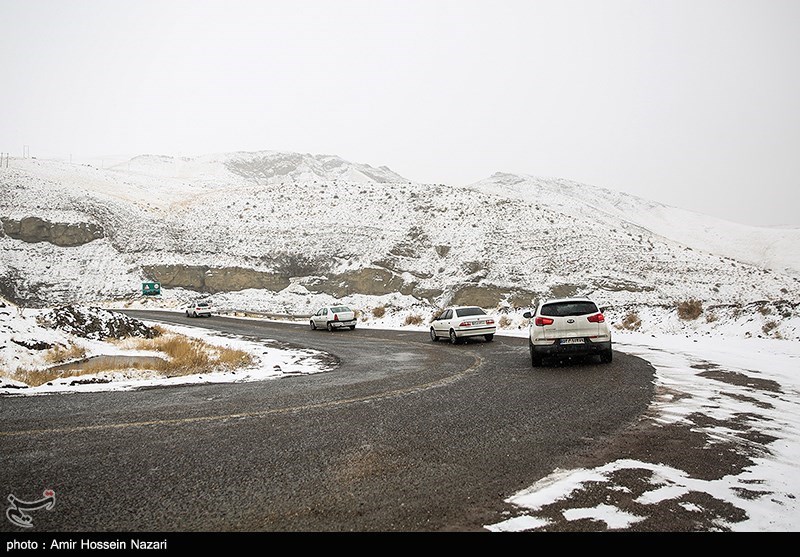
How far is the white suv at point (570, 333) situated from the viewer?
12.6 metres

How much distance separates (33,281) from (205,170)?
266 feet

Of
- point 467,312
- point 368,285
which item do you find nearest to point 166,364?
point 467,312

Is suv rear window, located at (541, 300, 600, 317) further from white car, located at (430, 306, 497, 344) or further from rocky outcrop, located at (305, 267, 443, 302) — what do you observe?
rocky outcrop, located at (305, 267, 443, 302)

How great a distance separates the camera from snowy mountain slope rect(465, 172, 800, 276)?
87562mm

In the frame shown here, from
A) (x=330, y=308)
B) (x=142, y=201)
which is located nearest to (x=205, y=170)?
(x=142, y=201)

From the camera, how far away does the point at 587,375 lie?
35.3ft

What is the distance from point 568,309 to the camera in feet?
42.5

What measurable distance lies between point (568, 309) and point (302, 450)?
950cm

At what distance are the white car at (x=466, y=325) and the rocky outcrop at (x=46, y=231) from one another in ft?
181

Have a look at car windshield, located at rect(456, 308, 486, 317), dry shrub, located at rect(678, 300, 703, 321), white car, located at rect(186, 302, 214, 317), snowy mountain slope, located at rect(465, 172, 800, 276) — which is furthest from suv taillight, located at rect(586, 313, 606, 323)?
snowy mountain slope, located at rect(465, 172, 800, 276)

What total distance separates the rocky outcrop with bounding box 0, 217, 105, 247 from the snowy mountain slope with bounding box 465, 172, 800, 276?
2263 inches

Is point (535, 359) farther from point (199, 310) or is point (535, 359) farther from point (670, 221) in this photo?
point (670, 221)

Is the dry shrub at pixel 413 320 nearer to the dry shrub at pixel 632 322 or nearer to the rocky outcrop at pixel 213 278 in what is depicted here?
the dry shrub at pixel 632 322
